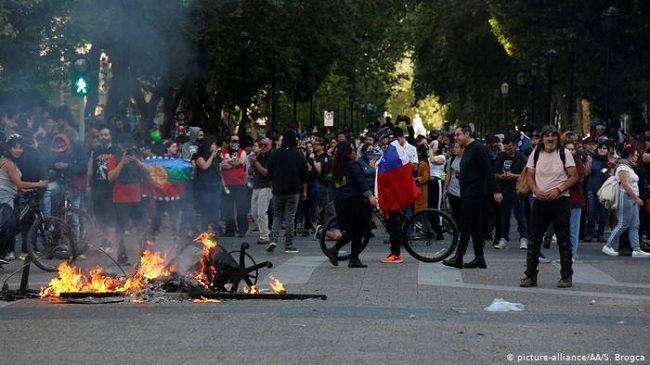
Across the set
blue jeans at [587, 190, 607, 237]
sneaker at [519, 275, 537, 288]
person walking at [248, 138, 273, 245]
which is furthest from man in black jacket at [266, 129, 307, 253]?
sneaker at [519, 275, 537, 288]

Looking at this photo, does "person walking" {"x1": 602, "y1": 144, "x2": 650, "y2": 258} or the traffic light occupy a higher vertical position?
the traffic light

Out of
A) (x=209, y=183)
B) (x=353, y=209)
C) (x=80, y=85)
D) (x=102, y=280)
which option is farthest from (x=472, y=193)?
(x=80, y=85)

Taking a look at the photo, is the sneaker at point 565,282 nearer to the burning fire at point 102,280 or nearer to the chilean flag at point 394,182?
the chilean flag at point 394,182

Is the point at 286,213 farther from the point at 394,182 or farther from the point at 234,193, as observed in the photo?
the point at 234,193

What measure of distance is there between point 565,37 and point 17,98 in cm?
2149

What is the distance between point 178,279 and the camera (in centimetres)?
1345

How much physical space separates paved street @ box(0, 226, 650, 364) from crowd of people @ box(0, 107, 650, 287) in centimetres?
136

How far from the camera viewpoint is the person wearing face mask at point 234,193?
78.7 feet

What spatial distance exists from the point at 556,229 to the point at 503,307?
2581 millimetres

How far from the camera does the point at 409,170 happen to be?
18141 millimetres

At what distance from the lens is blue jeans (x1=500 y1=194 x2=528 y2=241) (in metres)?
21.6

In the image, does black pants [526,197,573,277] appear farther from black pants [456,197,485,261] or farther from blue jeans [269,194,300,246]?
blue jeans [269,194,300,246]

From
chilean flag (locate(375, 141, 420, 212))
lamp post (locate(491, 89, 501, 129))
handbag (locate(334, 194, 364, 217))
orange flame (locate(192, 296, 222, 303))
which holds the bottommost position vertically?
orange flame (locate(192, 296, 222, 303))

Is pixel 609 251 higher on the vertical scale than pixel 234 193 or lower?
lower
